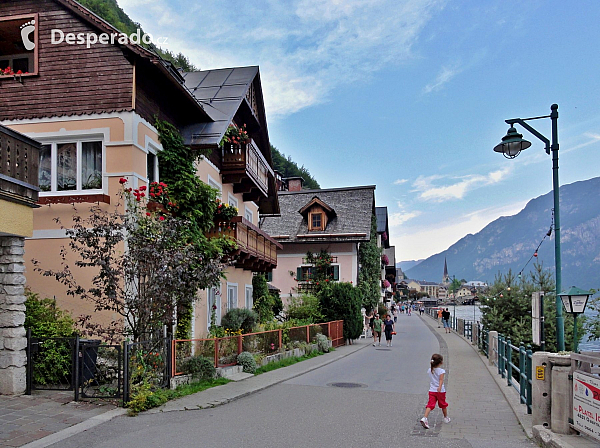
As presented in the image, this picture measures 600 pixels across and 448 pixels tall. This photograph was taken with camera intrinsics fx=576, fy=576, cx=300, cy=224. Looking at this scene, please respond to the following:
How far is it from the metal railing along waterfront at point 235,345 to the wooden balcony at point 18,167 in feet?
13.6

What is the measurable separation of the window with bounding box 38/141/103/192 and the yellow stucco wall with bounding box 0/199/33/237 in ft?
10.1

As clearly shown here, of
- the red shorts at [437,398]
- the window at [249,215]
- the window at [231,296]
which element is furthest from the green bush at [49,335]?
the window at [249,215]

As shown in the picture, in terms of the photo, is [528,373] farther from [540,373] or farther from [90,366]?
[90,366]

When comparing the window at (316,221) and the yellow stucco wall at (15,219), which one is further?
the window at (316,221)

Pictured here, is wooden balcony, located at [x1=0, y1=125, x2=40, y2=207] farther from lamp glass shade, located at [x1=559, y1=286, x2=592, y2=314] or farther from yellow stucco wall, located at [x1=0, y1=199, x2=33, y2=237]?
lamp glass shade, located at [x1=559, y1=286, x2=592, y2=314]

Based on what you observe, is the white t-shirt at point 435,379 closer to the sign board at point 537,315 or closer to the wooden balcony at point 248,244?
the sign board at point 537,315

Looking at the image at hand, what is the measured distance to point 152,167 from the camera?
15.5m

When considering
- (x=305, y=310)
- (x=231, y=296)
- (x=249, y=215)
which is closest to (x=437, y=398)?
(x=231, y=296)

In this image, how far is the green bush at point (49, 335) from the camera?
10992mm

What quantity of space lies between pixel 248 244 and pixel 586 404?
14.3 metres

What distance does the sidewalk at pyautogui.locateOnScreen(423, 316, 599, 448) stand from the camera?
822 centimetres

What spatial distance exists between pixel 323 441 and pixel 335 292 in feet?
69.0

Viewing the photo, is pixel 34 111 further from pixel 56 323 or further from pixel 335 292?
pixel 335 292

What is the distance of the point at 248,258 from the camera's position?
21.2 meters
